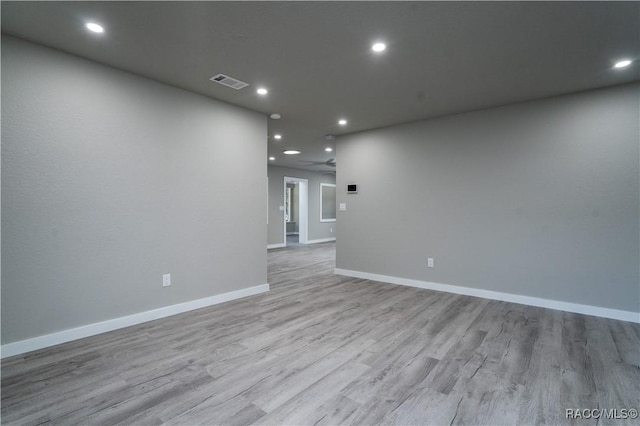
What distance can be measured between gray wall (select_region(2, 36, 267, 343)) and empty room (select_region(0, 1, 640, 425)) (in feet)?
0.06

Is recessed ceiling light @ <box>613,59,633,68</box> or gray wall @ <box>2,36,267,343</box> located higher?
recessed ceiling light @ <box>613,59,633,68</box>

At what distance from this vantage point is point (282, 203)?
31.5ft

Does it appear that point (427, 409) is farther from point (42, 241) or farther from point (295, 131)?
point (295, 131)

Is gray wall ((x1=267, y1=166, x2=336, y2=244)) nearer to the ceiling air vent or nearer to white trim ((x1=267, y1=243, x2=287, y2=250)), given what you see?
white trim ((x1=267, y1=243, x2=287, y2=250))

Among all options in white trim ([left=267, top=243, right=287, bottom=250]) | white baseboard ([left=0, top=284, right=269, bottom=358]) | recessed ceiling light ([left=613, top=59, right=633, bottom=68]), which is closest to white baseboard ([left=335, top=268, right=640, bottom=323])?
white baseboard ([left=0, top=284, right=269, bottom=358])

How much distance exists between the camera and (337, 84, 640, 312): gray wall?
341 cm

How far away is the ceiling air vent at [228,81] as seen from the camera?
3.25m

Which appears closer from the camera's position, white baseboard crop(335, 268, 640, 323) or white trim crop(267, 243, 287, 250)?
white baseboard crop(335, 268, 640, 323)

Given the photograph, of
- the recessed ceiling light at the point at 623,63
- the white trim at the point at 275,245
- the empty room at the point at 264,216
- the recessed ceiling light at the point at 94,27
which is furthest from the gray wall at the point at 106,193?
the white trim at the point at 275,245

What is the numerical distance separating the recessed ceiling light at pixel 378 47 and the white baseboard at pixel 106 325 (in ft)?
10.9

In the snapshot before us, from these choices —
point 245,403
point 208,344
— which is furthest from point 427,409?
point 208,344

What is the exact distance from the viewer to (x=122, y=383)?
2100 millimetres

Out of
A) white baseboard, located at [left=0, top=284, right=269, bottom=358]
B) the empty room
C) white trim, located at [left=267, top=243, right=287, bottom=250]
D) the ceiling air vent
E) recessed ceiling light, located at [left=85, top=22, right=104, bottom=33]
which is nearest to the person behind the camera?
the empty room

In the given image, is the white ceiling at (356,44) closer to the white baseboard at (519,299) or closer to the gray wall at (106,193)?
the gray wall at (106,193)
